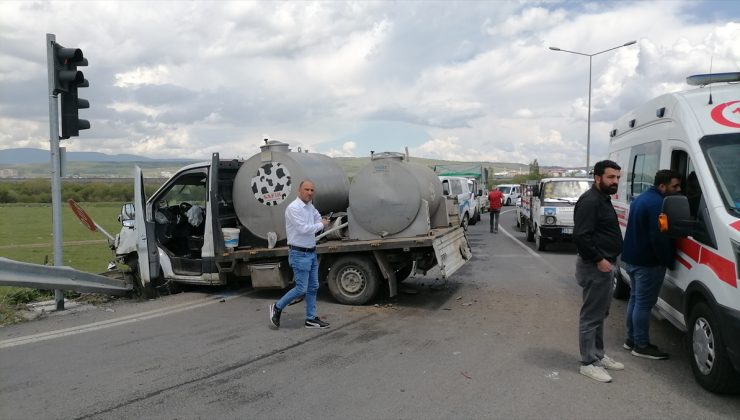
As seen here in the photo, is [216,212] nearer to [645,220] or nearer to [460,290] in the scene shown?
[460,290]

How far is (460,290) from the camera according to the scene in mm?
9250

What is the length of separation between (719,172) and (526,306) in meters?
3.66

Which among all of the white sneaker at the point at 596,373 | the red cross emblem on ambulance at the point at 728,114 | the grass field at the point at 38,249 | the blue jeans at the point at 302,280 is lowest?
the grass field at the point at 38,249

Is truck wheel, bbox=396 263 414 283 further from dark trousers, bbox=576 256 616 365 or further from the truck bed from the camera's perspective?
dark trousers, bbox=576 256 616 365

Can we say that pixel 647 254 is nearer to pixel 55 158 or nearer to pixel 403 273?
pixel 403 273

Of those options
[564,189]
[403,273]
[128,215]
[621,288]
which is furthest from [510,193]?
[128,215]

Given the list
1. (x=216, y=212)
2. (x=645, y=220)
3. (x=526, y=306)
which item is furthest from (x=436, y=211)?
(x=645, y=220)

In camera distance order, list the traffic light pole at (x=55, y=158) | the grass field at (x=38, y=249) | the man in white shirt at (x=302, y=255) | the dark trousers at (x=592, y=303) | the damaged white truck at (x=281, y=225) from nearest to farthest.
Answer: the dark trousers at (x=592, y=303), the man in white shirt at (x=302, y=255), the traffic light pole at (x=55, y=158), the damaged white truck at (x=281, y=225), the grass field at (x=38, y=249)

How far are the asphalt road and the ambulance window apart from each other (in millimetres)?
1677

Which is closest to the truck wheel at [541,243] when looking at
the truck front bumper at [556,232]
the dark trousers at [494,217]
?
the truck front bumper at [556,232]

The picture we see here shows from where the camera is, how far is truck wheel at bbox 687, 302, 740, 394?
4301mm

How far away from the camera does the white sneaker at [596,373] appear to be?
484cm

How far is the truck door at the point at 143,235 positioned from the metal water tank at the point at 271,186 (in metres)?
1.45

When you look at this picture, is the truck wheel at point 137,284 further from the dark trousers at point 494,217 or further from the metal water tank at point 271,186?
the dark trousers at point 494,217
